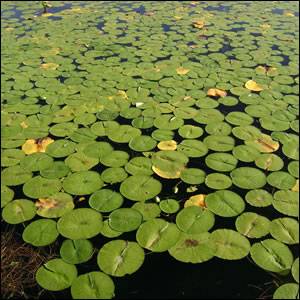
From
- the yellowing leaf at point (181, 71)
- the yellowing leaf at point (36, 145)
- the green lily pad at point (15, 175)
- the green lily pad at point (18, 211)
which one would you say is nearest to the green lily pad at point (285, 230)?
the green lily pad at point (18, 211)

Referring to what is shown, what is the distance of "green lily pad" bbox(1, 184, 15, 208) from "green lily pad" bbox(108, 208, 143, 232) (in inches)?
31.8

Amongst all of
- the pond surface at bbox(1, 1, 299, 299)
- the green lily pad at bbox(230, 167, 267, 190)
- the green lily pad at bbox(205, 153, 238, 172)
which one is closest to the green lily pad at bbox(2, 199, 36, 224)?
the pond surface at bbox(1, 1, 299, 299)

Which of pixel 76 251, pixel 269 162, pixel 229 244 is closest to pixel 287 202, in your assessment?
pixel 269 162

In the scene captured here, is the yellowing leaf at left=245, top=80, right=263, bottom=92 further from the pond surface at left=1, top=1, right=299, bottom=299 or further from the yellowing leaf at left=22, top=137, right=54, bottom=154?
the yellowing leaf at left=22, top=137, right=54, bottom=154

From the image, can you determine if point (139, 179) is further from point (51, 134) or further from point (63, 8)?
point (63, 8)

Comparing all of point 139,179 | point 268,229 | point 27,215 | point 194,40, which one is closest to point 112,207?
point 139,179

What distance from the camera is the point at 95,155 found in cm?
319

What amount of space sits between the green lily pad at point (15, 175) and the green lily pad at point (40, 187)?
6 cm

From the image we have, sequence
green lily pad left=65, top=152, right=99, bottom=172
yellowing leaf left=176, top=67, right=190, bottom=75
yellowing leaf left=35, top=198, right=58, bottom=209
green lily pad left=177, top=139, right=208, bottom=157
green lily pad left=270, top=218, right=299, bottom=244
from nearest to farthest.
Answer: green lily pad left=270, top=218, right=299, bottom=244 → yellowing leaf left=35, top=198, right=58, bottom=209 → green lily pad left=65, top=152, right=99, bottom=172 → green lily pad left=177, top=139, right=208, bottom=157 → yellowing leaf left=176, top=67, right=190, bottom=75

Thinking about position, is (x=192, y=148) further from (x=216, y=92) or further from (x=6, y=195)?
(x=6, y=195)

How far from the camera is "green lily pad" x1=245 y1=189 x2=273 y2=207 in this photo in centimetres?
266

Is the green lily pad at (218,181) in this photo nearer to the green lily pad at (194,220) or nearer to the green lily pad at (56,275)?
the green lily pad at (194,220)

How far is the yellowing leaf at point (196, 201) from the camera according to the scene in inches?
105

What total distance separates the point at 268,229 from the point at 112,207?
107 centimetres
